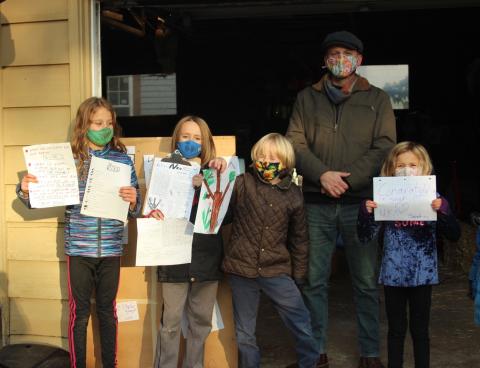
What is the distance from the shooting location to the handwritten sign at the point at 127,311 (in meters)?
3.56

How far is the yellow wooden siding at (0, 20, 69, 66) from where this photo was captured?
3.72 metres

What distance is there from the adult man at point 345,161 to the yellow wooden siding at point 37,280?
1498 mm

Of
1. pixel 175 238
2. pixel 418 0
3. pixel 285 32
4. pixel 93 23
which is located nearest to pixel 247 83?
pixel 285 32

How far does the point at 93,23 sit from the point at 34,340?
200 centimetres

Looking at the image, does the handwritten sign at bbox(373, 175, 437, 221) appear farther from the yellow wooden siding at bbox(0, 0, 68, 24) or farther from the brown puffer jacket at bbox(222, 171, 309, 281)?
the yellow wooden siding at bbox(0, 0, 68, 24)

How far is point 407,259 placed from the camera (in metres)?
3.16

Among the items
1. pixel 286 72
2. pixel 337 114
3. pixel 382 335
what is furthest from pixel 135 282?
pixel 286 72

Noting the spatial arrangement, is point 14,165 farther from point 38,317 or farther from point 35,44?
point 38,317

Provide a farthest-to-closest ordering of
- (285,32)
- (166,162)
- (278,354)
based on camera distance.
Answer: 1. (285,32)
2. (278,354)
3. (166,162)

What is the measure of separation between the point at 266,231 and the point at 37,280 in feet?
5.09

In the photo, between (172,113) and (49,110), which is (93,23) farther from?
(172,113)

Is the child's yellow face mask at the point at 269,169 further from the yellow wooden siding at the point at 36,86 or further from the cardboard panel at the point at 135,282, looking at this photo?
the yellow wooden siding at the point at 36,86

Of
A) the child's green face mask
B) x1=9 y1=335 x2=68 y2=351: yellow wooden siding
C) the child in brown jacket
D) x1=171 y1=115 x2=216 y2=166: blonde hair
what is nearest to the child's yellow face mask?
the child in brown jacket

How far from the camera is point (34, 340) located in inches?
150
